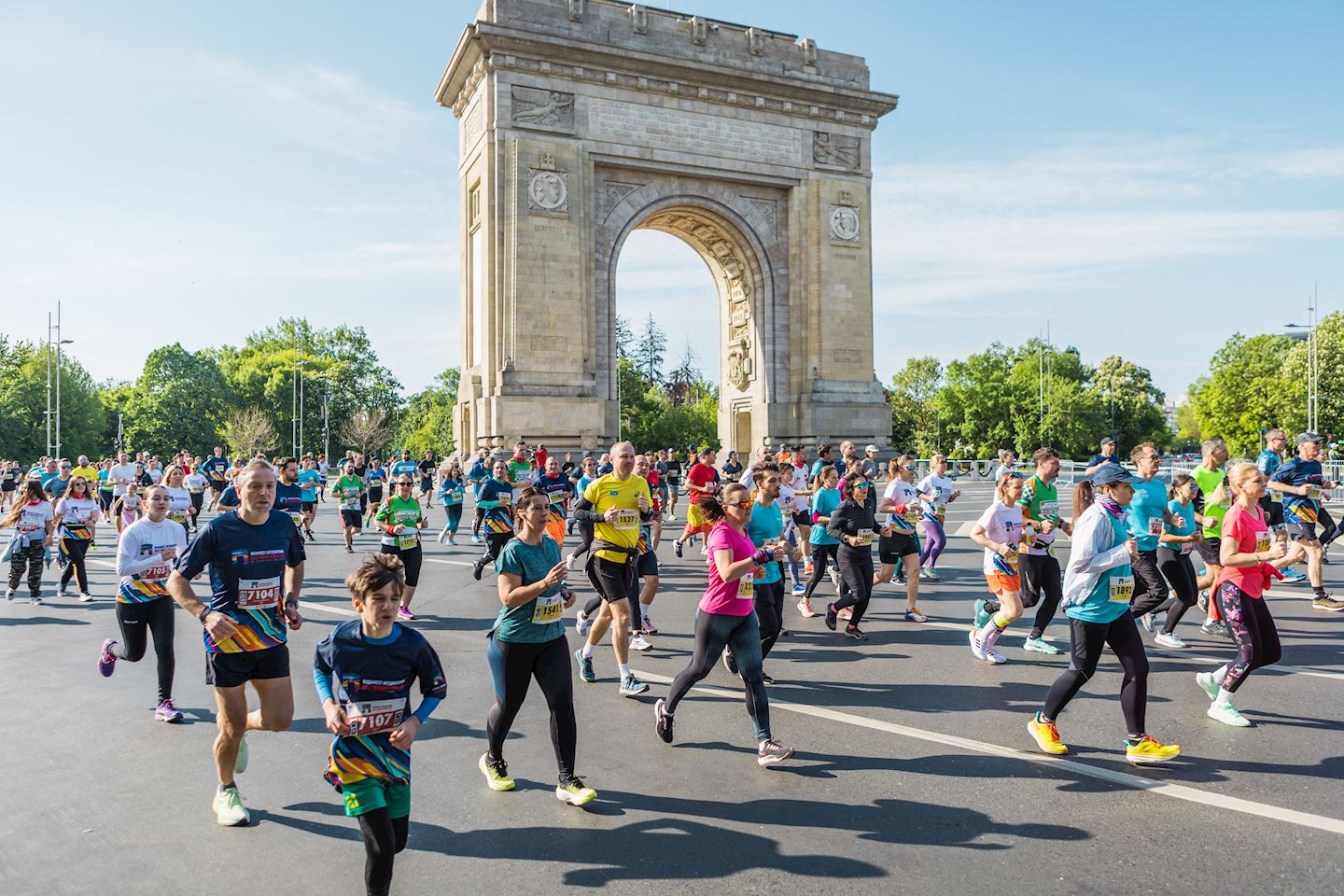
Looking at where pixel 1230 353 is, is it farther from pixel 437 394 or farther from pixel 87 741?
pixel 87 741

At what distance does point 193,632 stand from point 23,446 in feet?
218

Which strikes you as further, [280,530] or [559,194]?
[559,194]

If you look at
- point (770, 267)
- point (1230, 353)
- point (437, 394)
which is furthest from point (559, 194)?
point (437, 394)

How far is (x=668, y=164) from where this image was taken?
1194 inches

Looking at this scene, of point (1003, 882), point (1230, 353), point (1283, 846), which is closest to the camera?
point (1003, 882)

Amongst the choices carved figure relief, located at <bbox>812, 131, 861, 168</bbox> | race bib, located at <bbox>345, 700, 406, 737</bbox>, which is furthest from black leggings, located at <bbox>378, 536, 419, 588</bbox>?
carved figure relief, located at <bbox>812, 131, 861, 168</bbox>

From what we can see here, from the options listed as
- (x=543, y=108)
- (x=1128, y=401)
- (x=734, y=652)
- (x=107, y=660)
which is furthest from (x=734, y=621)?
(x=1128, y=401)

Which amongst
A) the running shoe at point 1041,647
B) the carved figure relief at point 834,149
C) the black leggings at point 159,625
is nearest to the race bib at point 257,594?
the black leggings at point 159,625

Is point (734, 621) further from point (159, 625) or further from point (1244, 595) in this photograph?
point (159, 625)

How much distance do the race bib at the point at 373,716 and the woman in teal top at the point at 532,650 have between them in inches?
45.8

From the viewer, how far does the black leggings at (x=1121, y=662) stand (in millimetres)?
5445

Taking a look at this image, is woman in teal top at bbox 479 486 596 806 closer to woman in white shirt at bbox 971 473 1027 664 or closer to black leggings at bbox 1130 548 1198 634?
woman in white shirt at bbox 971 473 1027 664

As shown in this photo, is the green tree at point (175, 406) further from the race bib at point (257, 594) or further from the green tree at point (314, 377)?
the race bib at point (257, 594)

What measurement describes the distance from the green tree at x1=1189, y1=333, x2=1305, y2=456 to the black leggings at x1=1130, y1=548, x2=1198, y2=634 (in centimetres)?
5515
